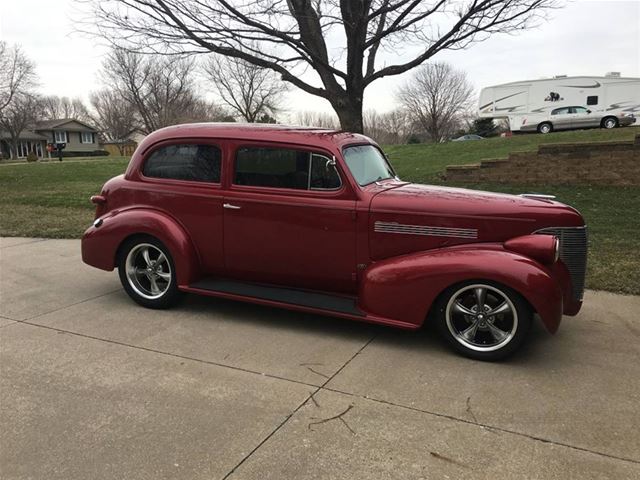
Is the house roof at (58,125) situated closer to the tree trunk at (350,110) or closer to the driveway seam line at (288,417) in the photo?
the tree trunk at (350,110)

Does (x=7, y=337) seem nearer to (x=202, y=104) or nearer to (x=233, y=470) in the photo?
(x=233, y=470)


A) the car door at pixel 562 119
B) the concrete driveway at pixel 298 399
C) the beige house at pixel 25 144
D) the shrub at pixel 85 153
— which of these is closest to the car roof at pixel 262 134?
the concrete driveway at pixel 298 399

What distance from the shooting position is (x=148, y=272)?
526 cm

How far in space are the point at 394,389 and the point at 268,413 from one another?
87cm

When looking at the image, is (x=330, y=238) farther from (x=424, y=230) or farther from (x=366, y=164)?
(x=366, y=164)

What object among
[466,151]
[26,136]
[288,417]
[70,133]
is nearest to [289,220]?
[288,417]

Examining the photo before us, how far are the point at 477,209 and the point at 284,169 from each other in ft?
5.62

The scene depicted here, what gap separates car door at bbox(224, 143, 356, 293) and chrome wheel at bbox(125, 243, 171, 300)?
726 millimetres

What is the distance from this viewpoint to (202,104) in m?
57.3

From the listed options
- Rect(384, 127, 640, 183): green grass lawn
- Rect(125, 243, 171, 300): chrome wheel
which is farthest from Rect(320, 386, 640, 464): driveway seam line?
Rect(384, 127, 640, 183): green grass lawn

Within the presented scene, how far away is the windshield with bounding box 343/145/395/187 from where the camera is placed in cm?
467

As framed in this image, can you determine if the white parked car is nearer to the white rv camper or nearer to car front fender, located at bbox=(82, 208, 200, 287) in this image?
the white rv camper

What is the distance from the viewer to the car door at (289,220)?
177 inches

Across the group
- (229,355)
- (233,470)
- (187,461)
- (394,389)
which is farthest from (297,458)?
(229,355)
